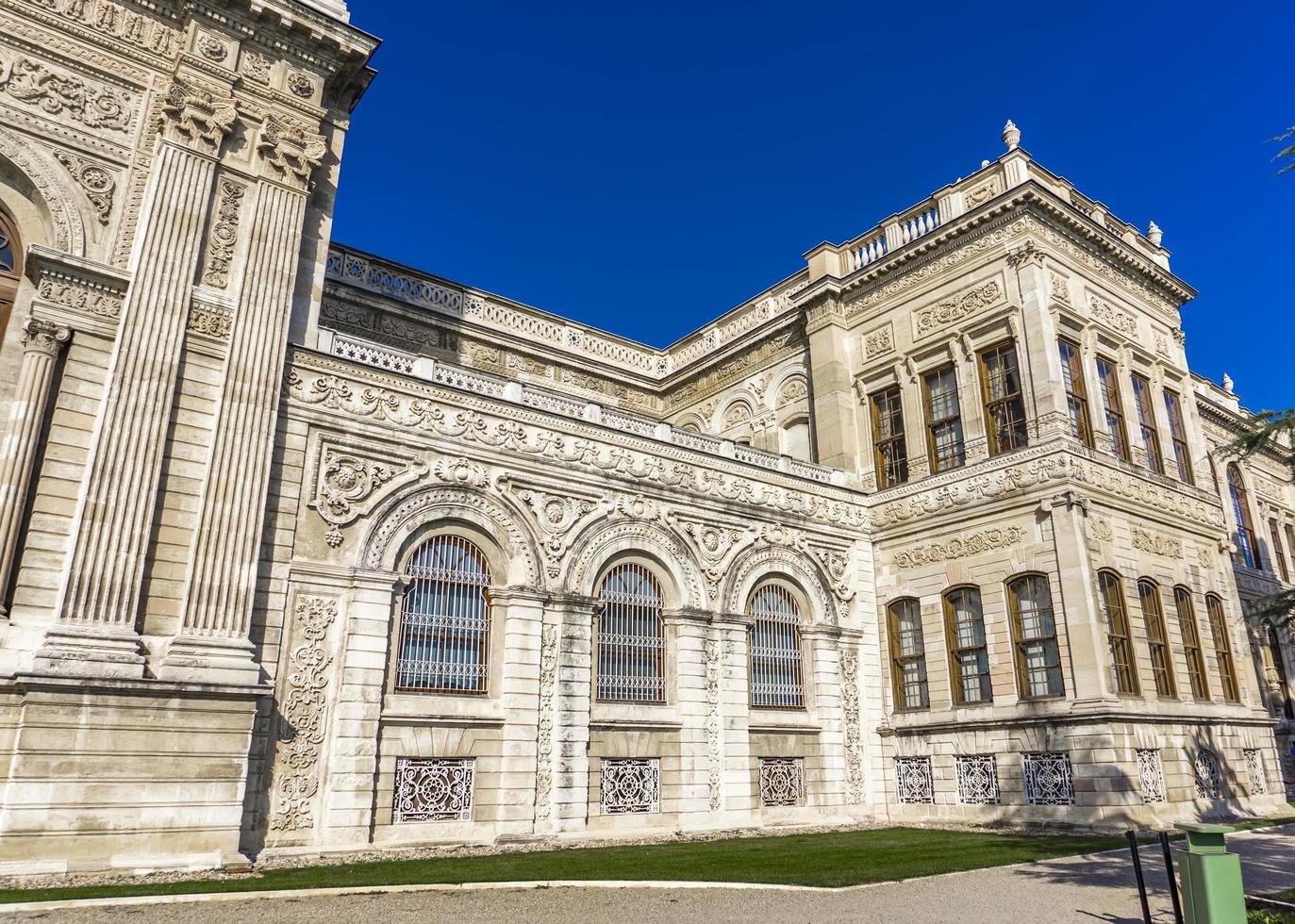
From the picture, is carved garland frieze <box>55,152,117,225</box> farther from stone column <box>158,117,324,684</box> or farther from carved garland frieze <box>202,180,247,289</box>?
stone column <box>158,117,324,684</box>

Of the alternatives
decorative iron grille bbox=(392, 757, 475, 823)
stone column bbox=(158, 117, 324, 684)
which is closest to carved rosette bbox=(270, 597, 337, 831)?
stone column bbox=(158, 117, 324, 684)

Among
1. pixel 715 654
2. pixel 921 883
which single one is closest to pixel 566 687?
pixel 715 654

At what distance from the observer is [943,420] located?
2145 centimetres

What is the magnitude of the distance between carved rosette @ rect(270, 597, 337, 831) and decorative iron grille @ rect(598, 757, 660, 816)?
5.29 m

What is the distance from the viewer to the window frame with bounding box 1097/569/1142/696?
18000mm

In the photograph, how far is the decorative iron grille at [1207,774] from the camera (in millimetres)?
18109

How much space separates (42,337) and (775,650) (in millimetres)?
14962

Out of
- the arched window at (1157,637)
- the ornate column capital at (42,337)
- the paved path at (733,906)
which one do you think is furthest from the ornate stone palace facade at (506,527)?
the paved path at (733,906)

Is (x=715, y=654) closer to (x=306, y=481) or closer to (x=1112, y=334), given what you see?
(x=306, y=481)

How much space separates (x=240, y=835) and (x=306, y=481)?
5382mm

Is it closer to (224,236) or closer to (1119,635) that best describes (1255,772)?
(1119,635)

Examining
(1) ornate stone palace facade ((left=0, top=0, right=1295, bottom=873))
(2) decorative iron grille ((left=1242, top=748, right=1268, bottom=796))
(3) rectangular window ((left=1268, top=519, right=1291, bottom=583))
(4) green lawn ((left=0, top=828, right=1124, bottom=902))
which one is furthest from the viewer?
(3) rectangular window ((left=1268, top=519, right=1291, bottom=583))

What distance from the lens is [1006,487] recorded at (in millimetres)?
19438

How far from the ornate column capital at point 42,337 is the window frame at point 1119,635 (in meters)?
19.2
